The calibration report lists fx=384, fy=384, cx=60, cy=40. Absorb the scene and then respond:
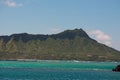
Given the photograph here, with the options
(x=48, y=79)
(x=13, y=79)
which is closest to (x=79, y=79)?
(x=48, y=79)

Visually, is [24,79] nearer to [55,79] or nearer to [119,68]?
[55,79]

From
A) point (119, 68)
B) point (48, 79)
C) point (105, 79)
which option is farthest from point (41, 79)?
point (119, 68)

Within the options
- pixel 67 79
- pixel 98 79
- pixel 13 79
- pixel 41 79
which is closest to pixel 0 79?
pixel 13 79

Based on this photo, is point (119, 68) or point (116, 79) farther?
point (119, 68)

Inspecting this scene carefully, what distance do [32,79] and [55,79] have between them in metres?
6.80

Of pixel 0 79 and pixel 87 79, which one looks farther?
pixel 87 79

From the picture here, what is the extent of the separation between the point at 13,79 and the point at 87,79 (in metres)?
22.8

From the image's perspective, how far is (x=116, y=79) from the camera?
119m

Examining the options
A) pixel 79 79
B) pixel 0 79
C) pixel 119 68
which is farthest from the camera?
pixel 119 68

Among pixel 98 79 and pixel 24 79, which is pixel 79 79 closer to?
pixel 98 79

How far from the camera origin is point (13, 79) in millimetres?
111625

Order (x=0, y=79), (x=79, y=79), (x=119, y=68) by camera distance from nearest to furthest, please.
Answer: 1. (x=0, y=79)
2. (x=79, y=79)
3. (x=119, y=68)

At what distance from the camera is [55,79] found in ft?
373

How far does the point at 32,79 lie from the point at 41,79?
8.74 ft
